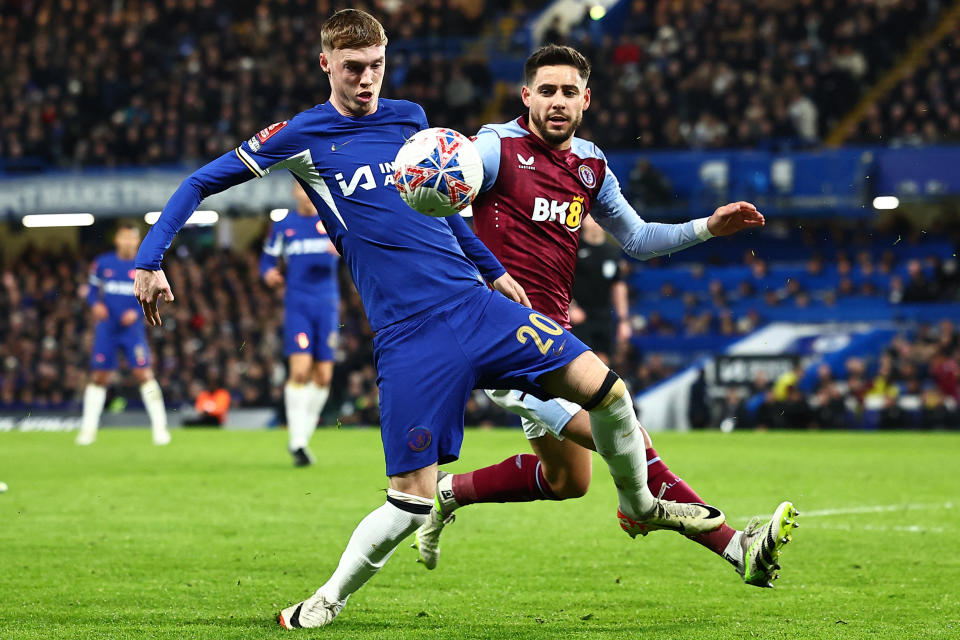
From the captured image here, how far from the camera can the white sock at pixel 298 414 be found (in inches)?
477

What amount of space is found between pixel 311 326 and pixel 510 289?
746cm

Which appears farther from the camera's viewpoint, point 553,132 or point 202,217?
point 202,217

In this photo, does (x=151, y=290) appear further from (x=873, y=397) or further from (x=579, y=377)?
(x=873, y=397)

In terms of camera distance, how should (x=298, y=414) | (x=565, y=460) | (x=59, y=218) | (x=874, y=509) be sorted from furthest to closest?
1. (x=59, y=218)
2. (x=298, y=414)
3. (x=874, y=509)
4. (x=565, y=460)

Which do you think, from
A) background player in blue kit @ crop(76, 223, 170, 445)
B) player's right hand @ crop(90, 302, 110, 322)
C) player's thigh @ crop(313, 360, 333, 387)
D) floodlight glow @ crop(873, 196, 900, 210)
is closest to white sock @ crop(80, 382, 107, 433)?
background player in blue kit @ crop(76, 223, 170, 445)

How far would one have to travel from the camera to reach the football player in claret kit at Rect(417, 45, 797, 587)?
5457 mm

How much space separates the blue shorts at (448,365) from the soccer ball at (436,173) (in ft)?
1.25

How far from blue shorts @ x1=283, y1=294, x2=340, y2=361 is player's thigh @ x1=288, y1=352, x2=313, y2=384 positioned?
0.04 m

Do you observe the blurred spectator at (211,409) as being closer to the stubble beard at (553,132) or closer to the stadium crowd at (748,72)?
the stadium crowd at (748,72)

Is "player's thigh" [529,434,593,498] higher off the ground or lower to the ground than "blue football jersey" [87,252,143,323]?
lower

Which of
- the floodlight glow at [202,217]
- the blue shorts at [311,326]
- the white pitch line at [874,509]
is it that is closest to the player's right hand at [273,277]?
the blue shorts at [311,326]

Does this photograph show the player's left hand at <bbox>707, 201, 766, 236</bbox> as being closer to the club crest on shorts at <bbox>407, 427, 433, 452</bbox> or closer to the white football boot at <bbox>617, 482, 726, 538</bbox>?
the white football boot at <bbox>617, 482, 726, 538</bbox>

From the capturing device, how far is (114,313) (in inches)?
612

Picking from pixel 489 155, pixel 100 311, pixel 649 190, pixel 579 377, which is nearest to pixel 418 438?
pixel 579 377
